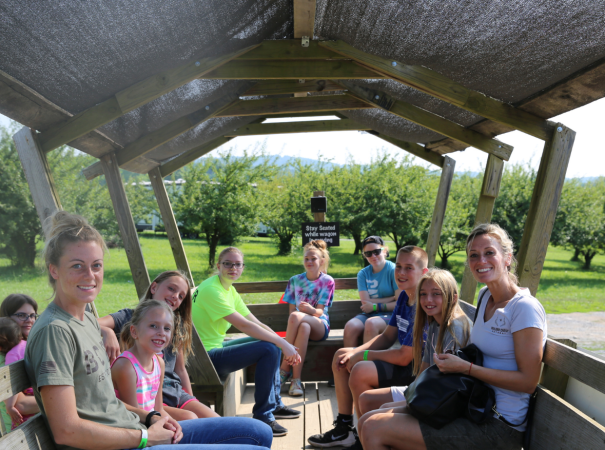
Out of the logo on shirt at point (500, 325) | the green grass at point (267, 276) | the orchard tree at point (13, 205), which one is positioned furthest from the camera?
the orchard tree at point (13, 205)

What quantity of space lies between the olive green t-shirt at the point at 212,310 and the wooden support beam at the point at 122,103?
4.49 ft

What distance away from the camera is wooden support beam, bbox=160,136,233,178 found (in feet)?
19.1

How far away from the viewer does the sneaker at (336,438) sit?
10.4ft

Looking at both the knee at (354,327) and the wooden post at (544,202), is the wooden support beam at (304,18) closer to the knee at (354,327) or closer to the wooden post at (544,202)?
the wooden post at (544,202)

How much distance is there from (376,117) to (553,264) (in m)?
20.7

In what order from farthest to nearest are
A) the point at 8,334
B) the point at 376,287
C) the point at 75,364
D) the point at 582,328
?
1. the point at 582,328
2. the point at 376,287
3. the point at 8,334
4. the point at 75,364

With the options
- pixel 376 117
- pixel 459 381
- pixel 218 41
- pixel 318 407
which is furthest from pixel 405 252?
pixel 376 117

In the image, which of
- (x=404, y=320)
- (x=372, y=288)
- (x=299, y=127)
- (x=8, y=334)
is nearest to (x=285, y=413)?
(x=404, y=320)

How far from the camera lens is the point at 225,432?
7.37 feet

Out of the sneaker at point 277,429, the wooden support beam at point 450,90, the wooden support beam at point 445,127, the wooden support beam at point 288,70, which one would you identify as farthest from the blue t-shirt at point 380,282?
the wooden support beam at point 288,70

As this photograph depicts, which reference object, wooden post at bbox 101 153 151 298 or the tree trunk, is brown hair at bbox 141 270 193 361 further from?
the tree trunk

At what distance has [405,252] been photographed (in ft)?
10.8

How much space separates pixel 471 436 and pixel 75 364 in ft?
5.41

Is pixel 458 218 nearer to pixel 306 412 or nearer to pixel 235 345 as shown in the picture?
pixel 306 412
